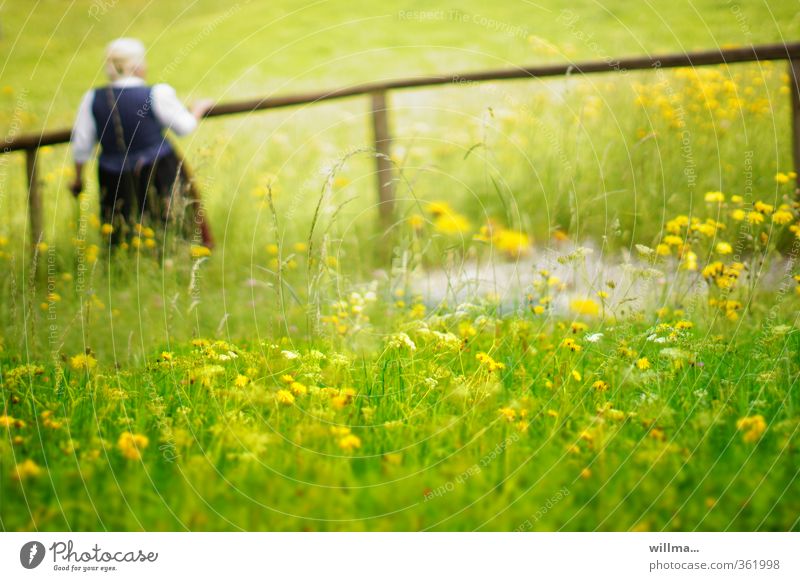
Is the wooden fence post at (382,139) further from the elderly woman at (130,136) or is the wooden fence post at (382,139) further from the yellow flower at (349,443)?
the yellow flower at (349,443)

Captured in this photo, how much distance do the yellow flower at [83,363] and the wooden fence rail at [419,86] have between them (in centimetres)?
151

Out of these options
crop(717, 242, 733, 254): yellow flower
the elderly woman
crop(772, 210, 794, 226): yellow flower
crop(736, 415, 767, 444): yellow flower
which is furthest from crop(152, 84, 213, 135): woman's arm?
crop(736, 415, 767, 444): yellow flower

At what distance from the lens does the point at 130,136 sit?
14.4ft

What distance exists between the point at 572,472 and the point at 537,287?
1100mm

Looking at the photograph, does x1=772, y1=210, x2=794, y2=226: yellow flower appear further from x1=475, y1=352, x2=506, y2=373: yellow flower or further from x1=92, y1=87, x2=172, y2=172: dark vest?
x1=92, y1=87, x2=172, y2=172: dark vest

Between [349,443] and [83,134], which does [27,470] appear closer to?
[349,443]

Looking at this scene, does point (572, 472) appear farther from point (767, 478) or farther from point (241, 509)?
point (241, 509)

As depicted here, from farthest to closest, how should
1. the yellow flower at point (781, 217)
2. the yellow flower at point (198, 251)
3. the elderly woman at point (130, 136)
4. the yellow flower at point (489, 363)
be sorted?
1. the elderly woman at point (130, 136)
2. the yellow flower at point (198, 251)
3. the yellow flower at point (781, 217)
4. the yellow flower at point (489, 363)

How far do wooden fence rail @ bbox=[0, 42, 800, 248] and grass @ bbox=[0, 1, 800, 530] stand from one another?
0.27 meters

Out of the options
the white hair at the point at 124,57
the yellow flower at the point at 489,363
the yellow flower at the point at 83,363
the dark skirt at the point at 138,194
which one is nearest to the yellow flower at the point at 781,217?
the yellow flower at the point at 489,363

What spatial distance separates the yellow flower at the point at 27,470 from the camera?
214 centimetres

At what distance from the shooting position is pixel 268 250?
169 inches

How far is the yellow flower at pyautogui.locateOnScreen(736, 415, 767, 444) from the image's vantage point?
219 centimetres

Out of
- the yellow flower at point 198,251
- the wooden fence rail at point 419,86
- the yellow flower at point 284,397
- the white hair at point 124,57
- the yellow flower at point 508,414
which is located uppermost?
the white hair at point 124,57
